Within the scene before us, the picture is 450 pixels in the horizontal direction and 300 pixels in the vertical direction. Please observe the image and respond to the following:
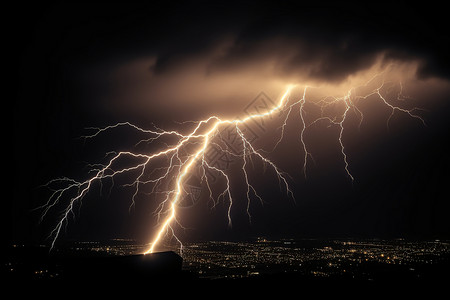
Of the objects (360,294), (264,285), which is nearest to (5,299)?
(264,285)

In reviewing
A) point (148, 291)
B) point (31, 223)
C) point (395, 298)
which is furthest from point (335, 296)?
point (31, 223)

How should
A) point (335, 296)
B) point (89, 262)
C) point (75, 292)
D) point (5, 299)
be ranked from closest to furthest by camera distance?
point (5, 299), point (75, 292), point (335, 296), point (89, 262)

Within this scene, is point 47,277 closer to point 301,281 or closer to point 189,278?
point 189,278

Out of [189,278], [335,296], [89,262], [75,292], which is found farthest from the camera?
[89,262]

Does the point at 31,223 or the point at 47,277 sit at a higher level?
the point at 47,277

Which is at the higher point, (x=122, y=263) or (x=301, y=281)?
(x=122, y=263)

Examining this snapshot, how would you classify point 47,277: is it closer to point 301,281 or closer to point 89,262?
point 89,262

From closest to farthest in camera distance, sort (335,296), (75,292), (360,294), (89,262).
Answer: (75,292) → (335,296) → (360,294) → (89,262)

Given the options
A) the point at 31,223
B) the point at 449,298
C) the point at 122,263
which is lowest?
the point at 31,223

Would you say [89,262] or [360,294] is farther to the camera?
[89,262]

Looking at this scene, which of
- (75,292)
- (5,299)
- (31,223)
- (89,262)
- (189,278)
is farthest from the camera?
(31,223)
